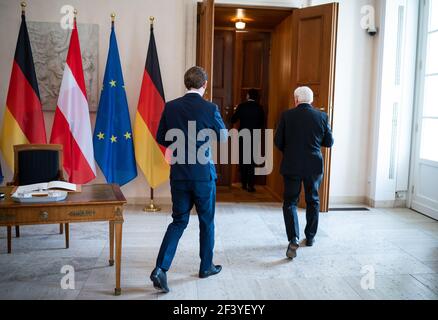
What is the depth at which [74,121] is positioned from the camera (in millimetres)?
5094

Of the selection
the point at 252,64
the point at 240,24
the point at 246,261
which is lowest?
the point at 246,261

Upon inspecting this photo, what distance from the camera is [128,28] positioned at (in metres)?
5.52

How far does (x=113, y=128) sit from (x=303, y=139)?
98.3 inches

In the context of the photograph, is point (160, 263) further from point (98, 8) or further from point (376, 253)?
point (98, 8)

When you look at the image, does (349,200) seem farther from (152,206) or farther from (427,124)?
(152,206)

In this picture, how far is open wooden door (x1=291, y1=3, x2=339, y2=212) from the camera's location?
5.34 meters

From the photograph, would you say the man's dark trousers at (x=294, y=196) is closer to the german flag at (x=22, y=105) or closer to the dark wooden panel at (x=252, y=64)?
the german flag at (x=22, y=105)

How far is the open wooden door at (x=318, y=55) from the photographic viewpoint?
534cm

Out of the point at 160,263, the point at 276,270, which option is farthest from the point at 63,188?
the point at 276,270

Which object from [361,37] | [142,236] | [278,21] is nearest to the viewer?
[142,236]

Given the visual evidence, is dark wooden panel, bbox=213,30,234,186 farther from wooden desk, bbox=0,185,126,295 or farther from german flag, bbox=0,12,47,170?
wooden desk, bbox=0,185,126,295

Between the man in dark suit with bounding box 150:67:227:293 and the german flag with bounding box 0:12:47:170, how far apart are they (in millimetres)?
2522

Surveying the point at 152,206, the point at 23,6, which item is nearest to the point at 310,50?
the point at 152,206

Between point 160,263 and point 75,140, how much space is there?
8.25 feet
